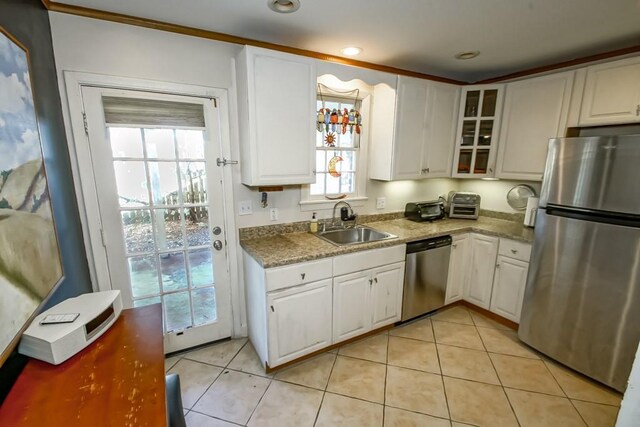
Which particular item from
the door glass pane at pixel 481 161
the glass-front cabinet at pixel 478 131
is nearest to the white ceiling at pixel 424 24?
the glass-front cabinet at pixel 478 131

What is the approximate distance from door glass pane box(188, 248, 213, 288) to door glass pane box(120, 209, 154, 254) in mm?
305

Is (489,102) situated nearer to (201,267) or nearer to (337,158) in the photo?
(337,158)

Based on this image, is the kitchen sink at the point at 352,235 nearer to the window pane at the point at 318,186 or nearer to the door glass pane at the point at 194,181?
the window pane at the point at 318,186

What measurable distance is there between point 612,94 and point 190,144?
320cm

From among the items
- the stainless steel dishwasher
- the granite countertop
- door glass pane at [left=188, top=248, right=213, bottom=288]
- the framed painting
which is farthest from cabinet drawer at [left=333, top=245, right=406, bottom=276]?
the framed painting

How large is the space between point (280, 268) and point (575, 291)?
6.89ft

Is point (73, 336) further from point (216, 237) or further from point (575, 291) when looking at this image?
point (575, 291)

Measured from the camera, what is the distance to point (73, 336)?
106 centimetres

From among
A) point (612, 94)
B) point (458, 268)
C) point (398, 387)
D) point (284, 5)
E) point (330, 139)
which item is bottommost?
point (398, 387)

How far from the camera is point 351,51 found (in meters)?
2.25

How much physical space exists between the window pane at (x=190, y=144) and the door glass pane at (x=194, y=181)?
0.06 metres

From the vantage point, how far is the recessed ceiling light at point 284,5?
1539mm

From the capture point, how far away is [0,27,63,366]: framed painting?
0.89 m

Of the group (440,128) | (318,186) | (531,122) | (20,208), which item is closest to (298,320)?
(318,186)
